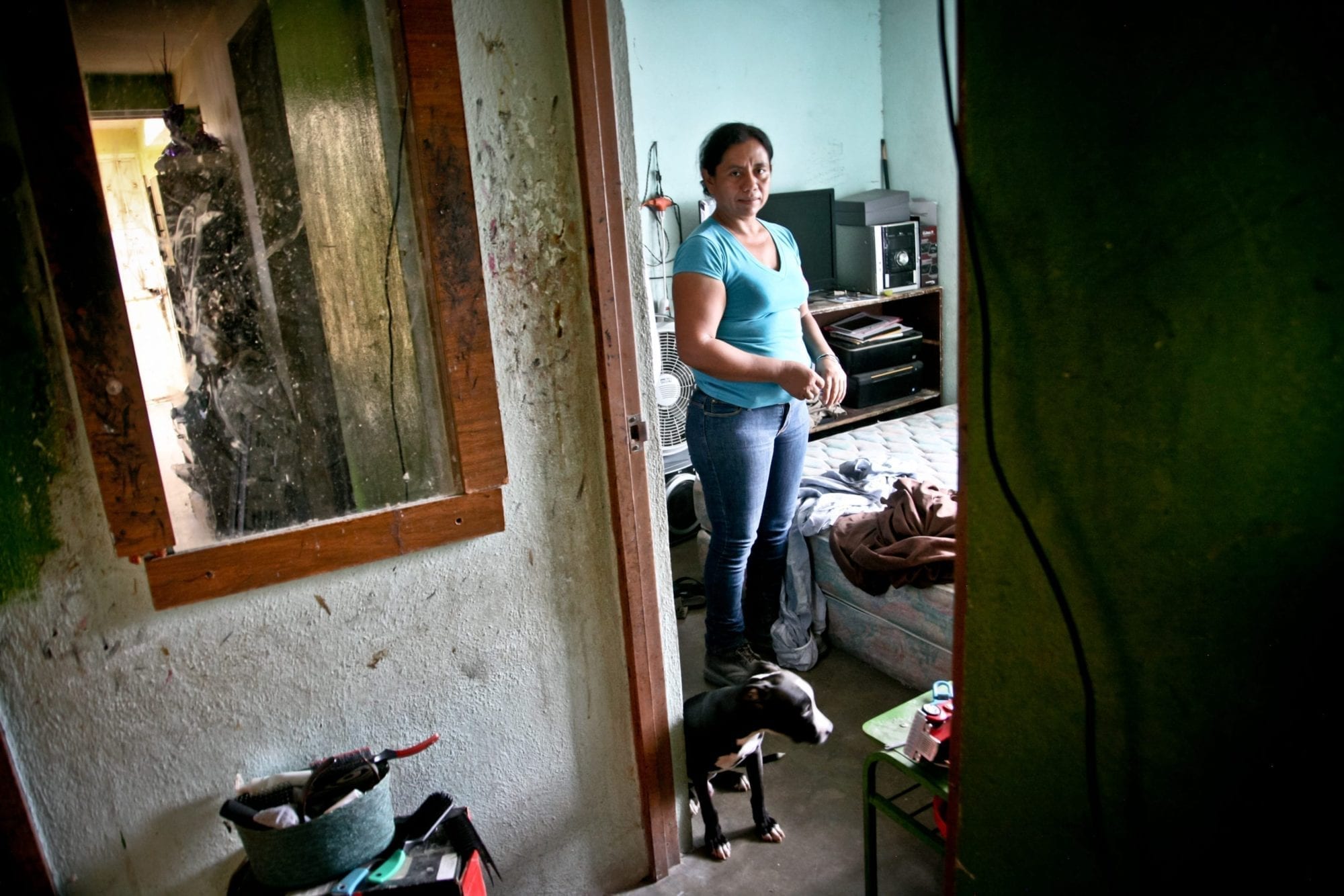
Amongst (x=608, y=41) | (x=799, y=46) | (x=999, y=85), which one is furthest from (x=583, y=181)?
(x=799, y=46)

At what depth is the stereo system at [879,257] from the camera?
14.6 feet

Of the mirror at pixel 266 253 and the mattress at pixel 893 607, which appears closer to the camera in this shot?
the mirror at pixel 266 253

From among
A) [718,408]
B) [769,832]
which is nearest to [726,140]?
[718,408]

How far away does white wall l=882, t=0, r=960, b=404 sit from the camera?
4.70 meters

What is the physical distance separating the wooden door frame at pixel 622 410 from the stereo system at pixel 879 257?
291cm

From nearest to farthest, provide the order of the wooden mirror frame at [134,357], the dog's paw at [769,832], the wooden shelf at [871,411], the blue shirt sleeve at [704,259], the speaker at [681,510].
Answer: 1. the wooden mirror frame at [134,357]
2. the dog's paw at [769,832]
3. the blue shirt sleeve at [704,259]
4. the speaker at [681,510]
5. the wooden shelf at [871,411]

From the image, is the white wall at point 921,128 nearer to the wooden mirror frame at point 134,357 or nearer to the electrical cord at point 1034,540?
the wooden mirror frame at point 134,357

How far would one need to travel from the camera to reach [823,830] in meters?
2.24

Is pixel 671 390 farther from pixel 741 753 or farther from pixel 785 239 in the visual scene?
pixel 741 753

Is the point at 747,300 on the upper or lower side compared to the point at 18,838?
upper

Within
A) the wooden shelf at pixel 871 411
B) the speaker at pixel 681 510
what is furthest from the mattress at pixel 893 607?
the wooden shelf at pixel 871 411

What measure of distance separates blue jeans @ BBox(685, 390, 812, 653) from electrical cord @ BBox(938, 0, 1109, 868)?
1.40 m

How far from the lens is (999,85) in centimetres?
94

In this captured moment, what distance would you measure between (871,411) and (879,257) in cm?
79
